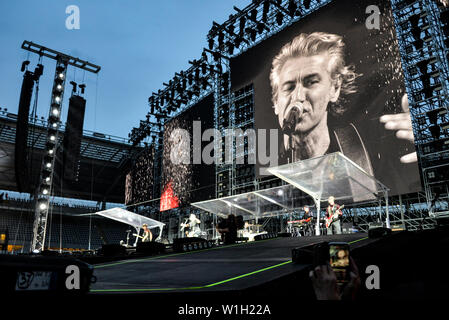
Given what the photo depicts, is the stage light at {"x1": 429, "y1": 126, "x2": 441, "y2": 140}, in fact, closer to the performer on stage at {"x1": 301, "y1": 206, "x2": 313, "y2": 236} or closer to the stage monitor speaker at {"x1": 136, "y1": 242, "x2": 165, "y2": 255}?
the performer on stage at {"x1": 301, "y1": 206, "x2": 313, "y2": 236}

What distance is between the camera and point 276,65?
83.6 feet

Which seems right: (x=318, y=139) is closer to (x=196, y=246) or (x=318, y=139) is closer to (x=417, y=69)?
(x=417, y=69)

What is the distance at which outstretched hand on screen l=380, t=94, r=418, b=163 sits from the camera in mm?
18042

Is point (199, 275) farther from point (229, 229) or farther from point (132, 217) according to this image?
point (132, 217)

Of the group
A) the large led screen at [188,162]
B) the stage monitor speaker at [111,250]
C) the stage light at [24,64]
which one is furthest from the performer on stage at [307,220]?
the stage light at [24,64]

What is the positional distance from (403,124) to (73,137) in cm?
1788

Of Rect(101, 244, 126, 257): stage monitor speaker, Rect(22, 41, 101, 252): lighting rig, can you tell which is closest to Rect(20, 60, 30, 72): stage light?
Rect(22, 41, 101, 252): lighting rig

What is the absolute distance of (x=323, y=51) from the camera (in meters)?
22.5

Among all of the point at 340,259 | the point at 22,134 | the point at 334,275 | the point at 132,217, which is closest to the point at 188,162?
the point at 132,217

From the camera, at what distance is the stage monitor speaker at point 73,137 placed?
70.7 ft

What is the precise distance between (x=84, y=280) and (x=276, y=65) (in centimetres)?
2363

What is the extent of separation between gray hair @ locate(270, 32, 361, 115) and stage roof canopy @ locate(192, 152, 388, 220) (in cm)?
473
